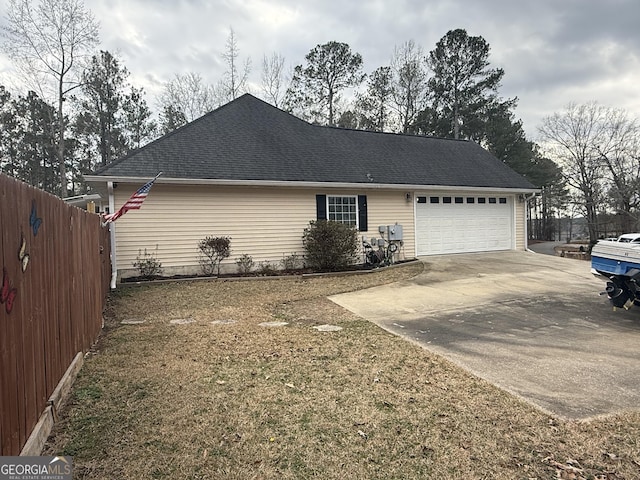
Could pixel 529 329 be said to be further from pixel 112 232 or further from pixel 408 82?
pixel 408 82

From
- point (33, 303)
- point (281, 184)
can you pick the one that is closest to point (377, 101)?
point (281, 184)

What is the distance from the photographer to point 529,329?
5.61 metres

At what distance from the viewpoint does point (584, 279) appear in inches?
375

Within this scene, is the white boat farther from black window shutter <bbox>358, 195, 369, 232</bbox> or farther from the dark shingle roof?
the dark shingle roof

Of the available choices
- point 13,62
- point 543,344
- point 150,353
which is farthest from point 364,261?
point 13,62

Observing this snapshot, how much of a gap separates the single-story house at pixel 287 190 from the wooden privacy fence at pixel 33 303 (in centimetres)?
642

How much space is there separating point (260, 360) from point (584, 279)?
8811 millimetres

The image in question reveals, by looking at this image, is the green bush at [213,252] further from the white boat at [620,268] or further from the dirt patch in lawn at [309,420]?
the white boat at [620,268]

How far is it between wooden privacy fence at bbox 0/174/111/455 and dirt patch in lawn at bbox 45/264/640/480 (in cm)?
41

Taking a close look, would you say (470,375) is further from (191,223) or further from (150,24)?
(150,24)

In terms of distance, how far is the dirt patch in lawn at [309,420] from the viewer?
244 cm

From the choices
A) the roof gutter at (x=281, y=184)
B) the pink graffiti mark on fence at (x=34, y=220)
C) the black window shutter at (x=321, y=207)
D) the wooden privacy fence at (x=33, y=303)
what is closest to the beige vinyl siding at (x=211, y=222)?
the black window shutter at (x=321, y=207)

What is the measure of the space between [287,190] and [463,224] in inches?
272

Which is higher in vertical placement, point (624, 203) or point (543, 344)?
point (624, 203)
